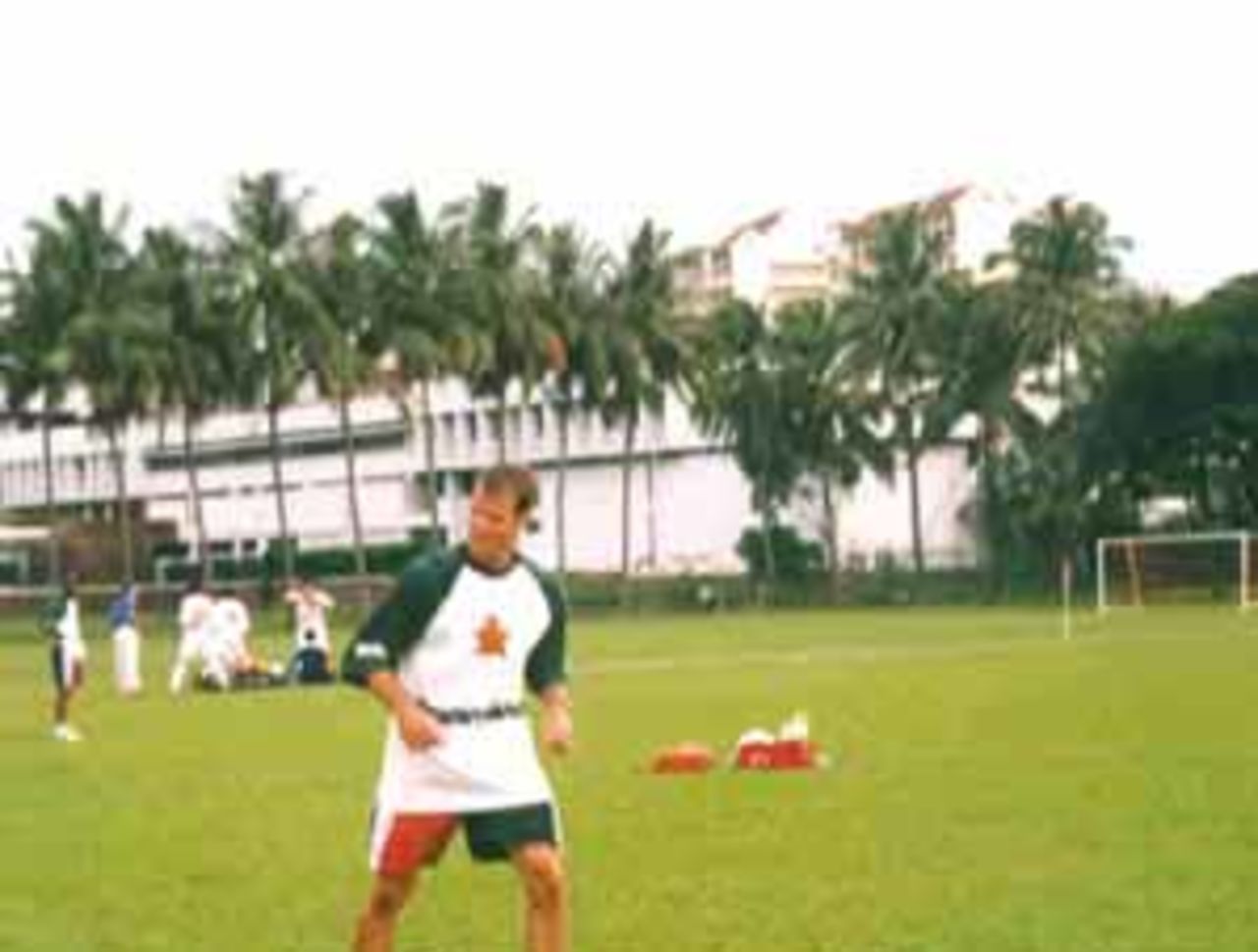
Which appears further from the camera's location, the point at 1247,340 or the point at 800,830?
the point at 1247,340

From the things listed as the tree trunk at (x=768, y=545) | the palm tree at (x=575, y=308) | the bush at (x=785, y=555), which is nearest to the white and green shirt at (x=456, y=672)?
the palm tree at (x=575, y=308)

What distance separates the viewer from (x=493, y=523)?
885 cm

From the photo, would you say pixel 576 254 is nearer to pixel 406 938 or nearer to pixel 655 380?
pixel 655 380

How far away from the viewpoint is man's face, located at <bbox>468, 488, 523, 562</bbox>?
8.84 meters

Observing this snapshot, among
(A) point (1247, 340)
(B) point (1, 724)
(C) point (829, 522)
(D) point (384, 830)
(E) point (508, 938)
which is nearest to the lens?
(D) point (384, 830)

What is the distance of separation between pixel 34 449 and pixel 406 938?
13715 centimetres

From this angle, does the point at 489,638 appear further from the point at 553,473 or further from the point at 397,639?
the point at 553,473

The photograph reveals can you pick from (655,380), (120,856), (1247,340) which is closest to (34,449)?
(655,380)

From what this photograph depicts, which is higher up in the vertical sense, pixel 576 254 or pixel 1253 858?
pixel 576 254

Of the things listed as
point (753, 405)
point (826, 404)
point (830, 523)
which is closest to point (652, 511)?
point (830, 523)

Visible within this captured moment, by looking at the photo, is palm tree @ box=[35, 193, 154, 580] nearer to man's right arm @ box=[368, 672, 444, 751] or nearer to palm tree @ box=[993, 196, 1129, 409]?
palm tree @ box=[993, 196, 1129, 409]

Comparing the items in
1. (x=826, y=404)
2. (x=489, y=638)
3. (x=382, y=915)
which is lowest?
(x=382, y=915)

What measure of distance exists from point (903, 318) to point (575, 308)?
12162 millimetres

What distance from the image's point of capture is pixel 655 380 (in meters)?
98.9
